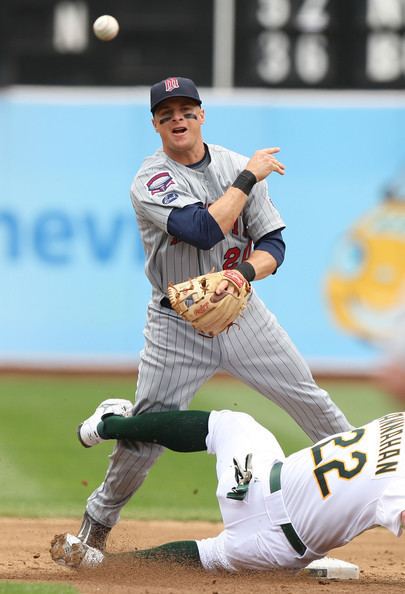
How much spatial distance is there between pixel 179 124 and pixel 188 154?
131mm

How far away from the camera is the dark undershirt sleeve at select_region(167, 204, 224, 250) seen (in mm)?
4180

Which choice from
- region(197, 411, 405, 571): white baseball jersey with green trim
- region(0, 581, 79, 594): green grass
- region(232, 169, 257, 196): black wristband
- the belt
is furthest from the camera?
region(232, 169, 257, 196): black wristband

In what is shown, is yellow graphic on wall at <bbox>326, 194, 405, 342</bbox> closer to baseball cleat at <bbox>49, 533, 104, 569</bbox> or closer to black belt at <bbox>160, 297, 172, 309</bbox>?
black belt at <bbox>160, 297, 172, 309</bbox>

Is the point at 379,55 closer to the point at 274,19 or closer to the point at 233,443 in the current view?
the point at 274,19

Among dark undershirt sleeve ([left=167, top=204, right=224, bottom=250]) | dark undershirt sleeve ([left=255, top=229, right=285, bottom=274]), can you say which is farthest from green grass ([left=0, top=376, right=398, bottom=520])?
dark undershirt sleeve ([left=167, top=204, right=224, bottom=250])

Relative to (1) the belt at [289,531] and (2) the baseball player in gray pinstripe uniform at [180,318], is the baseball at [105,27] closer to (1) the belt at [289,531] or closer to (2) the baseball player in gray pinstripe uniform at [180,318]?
(2) the baseball player in gray pinstripe uniform at [180,318]

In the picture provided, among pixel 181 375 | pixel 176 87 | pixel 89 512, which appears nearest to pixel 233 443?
pixel 181 375

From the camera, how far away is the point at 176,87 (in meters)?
4.36

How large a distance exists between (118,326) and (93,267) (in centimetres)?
56

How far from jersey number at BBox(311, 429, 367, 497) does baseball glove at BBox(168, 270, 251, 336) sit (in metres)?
0.80

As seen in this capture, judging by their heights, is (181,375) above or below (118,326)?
above

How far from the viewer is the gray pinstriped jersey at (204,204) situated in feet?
14.4

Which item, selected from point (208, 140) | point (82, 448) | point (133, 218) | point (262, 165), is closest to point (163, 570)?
point (262, 165)

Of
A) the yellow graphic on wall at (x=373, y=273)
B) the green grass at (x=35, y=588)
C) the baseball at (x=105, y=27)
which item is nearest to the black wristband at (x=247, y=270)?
Result: the green grass at (x=35, y=588)
